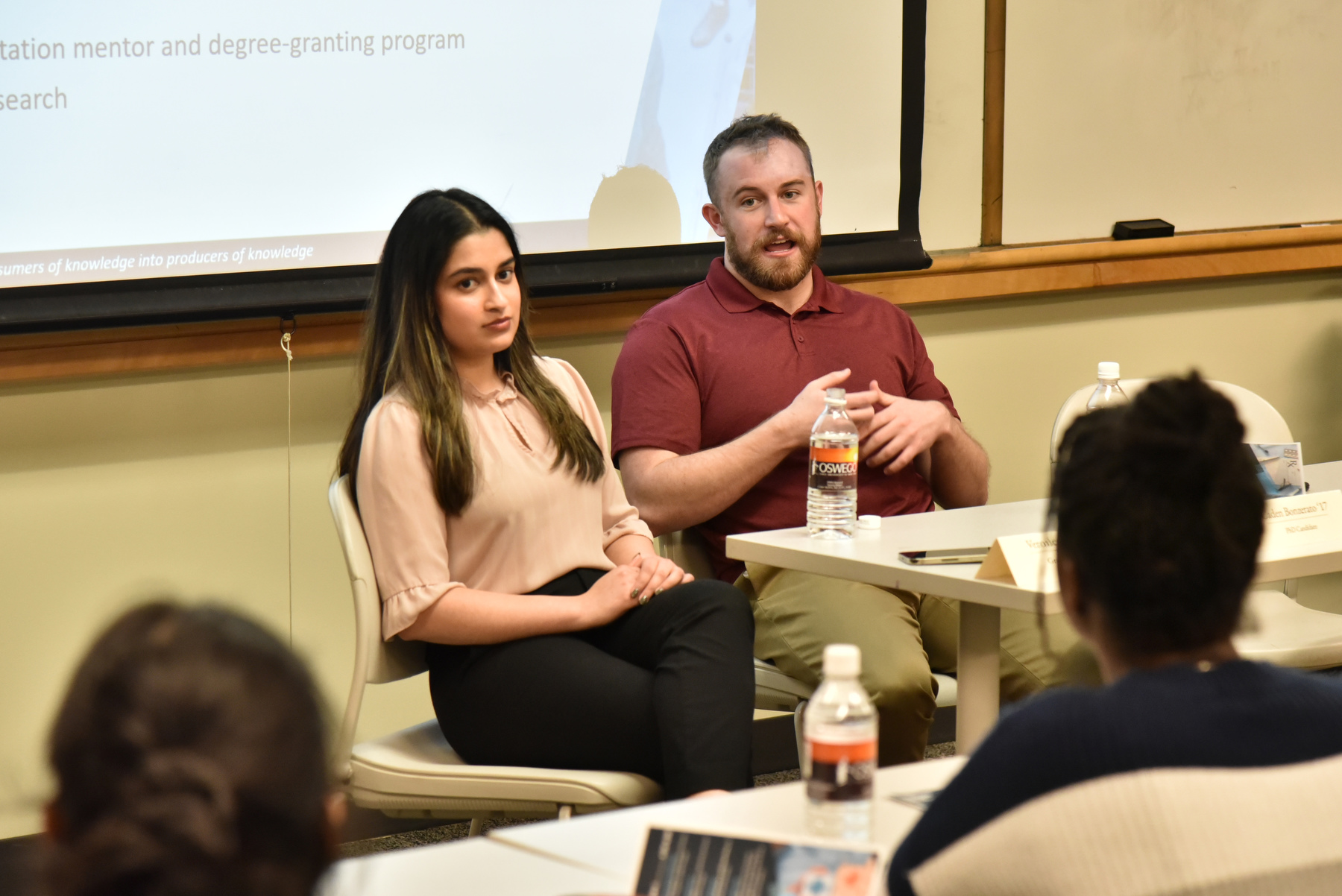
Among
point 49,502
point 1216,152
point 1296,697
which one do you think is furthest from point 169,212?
point 1216,152

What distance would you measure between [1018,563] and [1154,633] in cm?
91

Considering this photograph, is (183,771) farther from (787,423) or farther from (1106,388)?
(1106,388)

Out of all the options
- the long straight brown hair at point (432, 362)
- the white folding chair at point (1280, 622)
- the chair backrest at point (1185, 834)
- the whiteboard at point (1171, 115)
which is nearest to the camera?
the chair backrest at point (1185, 834)

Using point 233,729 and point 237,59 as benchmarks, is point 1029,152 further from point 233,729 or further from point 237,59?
point 233,729

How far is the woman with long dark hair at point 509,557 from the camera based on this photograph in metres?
1.98

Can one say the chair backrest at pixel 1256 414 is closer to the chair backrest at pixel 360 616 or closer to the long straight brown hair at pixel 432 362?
the long straight brown hair at pixel 432 362

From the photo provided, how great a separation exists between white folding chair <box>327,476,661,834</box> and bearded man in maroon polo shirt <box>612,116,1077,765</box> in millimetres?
524

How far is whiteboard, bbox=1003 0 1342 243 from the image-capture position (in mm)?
3439

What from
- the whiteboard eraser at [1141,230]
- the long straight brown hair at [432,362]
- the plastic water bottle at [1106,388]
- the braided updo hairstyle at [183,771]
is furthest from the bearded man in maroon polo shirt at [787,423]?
the braided updo hairstyle at [183,771]

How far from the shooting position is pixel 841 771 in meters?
1.25

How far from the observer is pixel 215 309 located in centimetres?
262

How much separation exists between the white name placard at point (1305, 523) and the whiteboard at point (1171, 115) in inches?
58.2

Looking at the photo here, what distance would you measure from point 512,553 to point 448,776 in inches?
14.1

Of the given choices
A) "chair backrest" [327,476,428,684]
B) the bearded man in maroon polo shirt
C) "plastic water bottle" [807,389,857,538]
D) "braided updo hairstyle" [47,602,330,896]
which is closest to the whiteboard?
the bearded man in maroon polo shirt
